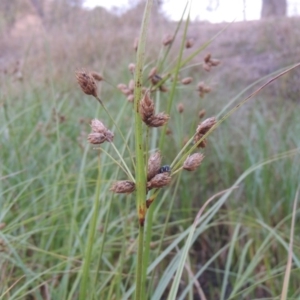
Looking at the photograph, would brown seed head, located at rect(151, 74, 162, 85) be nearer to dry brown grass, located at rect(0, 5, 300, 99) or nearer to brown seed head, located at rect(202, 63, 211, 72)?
brown seed head, located at rect(202, 63, 211, 72)

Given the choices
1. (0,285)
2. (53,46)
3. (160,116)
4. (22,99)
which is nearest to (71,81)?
(22,99)

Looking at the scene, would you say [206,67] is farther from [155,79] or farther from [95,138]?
[95,138]

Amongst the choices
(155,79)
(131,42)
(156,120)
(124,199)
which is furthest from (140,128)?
(131,42)

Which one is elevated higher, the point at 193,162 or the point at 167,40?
the point at 167,40

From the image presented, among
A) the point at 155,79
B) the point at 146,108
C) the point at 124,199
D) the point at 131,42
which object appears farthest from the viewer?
the point at 131,42

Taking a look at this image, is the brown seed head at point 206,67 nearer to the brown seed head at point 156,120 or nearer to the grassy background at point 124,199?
the grassy background at point 124,199

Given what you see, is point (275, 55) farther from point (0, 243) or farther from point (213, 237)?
point (0, 243)

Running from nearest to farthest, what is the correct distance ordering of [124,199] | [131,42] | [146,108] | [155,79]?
[146,108] < [155,79] < [124,199] < [131,42]
